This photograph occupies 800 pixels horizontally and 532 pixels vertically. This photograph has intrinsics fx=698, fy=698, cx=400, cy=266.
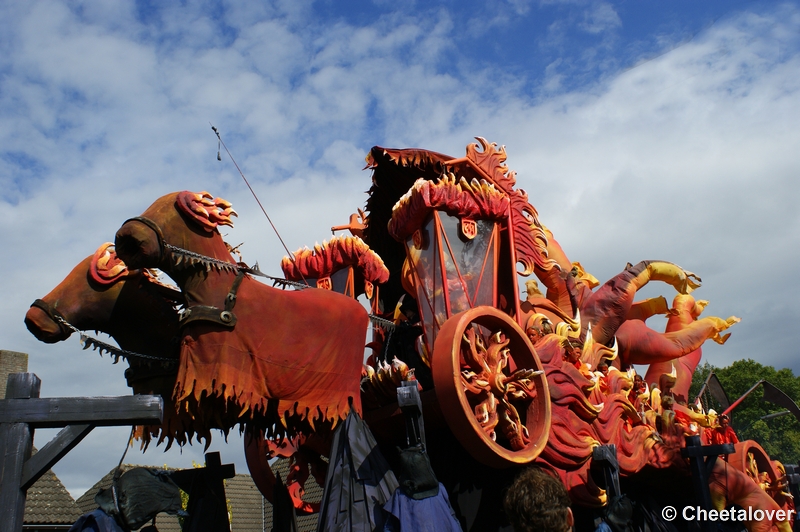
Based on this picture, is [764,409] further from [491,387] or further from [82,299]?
[82,299]

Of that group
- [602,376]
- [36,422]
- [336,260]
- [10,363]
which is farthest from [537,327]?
[10,363]

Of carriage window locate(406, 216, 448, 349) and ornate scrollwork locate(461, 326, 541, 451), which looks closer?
ornate scrollwork locate(461, 326, 541, 451)

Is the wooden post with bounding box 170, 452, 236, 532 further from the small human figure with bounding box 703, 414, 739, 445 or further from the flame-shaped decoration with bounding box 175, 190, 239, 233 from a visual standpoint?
the small human figure with bounding box 703, 414, 739, 445

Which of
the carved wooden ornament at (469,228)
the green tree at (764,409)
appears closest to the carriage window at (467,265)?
the carved wooden ornament at (469,228)

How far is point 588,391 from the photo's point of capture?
6.21m

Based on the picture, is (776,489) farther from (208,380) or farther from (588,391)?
(208,380)

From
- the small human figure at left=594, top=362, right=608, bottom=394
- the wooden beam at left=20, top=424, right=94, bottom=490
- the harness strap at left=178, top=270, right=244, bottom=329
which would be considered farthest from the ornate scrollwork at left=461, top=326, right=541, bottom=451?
the wooden beam at left=20, top=424, right=94, bottom=490

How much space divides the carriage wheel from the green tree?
2214cm

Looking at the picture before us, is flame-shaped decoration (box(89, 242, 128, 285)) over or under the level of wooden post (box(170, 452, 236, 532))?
over

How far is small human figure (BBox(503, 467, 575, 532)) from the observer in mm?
3002

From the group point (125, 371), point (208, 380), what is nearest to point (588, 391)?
point (208, 380)

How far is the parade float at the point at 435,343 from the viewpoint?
4.66 metres

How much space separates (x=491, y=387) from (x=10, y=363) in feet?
33.8

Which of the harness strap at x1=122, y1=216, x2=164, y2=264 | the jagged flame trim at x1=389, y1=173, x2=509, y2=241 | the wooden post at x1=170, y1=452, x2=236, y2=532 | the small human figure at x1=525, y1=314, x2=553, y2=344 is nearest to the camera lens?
the harness strap at x1=122, y1=216, x2=164, y2=264
